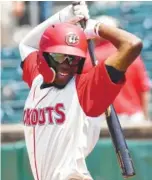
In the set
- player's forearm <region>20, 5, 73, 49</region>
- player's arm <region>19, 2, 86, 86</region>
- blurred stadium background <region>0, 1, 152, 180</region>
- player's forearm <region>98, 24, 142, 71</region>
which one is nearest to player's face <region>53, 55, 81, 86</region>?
player's forearm <region>98, 24, 142, 71</region>

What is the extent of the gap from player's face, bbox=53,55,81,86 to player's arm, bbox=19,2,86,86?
0.42 meters

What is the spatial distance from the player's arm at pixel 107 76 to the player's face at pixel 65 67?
65mm

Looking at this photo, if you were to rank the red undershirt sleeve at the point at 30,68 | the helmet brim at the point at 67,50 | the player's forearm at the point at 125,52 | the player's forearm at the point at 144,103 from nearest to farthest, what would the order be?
the player's forearm at the point at 125,52 → the helmet brim at the point at 67,50 → the red undershirt sleeve at the point at 30,68 → the player's forearm at the point at 144,103

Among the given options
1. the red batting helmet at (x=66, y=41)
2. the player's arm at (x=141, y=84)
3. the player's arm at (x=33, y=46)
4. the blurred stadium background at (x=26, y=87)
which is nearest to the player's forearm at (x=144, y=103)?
the player's arm at (x=141, y=84)

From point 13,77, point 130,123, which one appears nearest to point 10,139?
point 130,123

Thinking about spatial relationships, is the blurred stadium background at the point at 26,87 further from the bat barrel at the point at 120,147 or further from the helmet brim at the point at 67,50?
the helmet brim at the point at 67,50

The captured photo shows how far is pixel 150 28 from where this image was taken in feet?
31.9

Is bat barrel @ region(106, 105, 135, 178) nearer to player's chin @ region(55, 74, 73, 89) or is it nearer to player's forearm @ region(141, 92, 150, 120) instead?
player's chin @ region(55, 74, 73, 89)

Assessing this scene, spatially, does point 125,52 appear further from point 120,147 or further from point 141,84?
point 141,84

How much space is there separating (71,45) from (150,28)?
617 centimetres

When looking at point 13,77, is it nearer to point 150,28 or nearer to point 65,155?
point 150,28

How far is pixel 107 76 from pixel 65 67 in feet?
0.74

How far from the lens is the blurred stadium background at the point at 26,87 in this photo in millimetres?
5367

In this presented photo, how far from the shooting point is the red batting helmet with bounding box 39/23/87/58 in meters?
3.66
